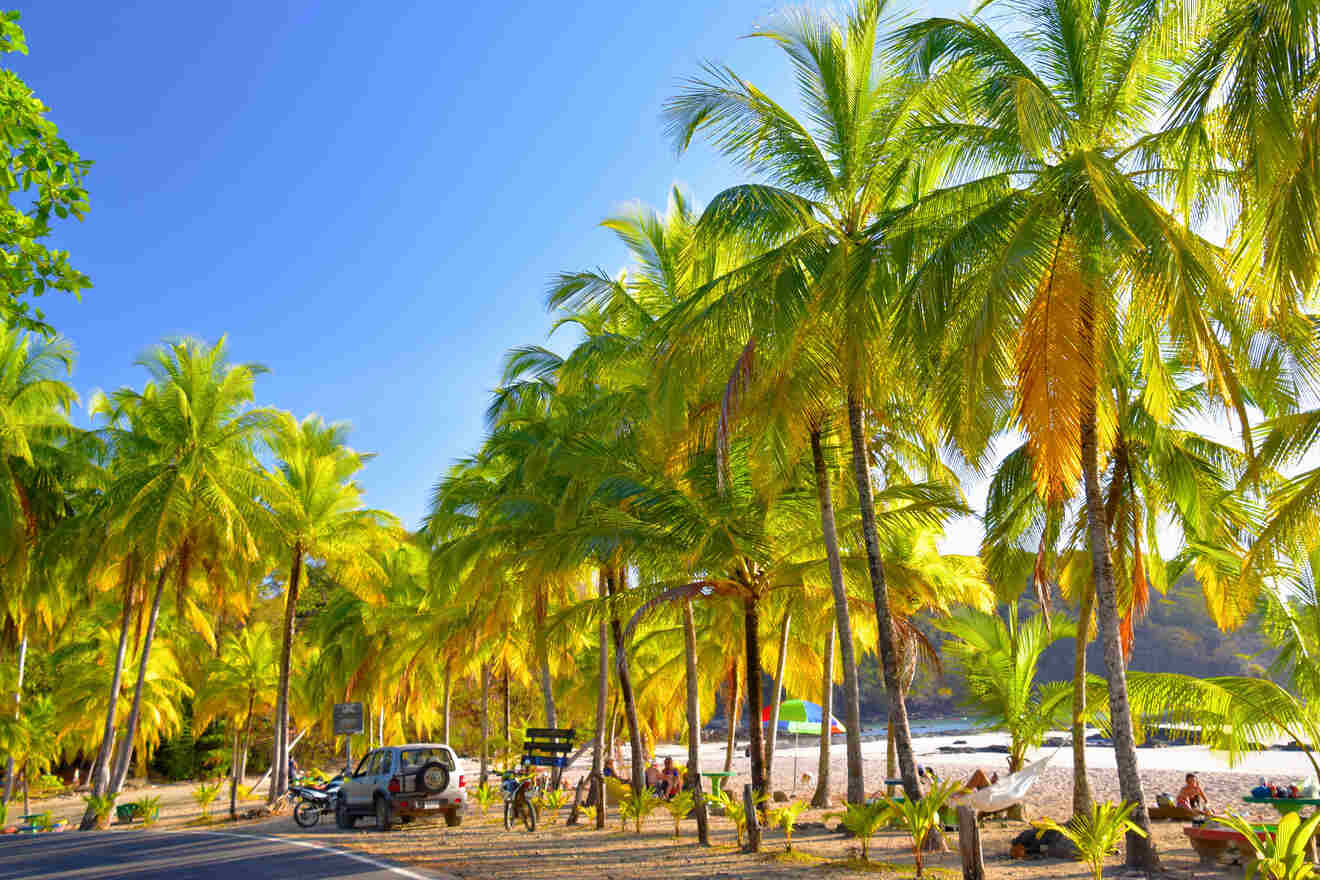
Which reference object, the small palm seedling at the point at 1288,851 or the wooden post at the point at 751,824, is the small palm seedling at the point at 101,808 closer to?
the wooden post at the point at 751,824

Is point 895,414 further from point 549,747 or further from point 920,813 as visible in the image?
point 549,747

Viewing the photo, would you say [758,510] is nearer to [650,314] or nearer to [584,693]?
[650,314]

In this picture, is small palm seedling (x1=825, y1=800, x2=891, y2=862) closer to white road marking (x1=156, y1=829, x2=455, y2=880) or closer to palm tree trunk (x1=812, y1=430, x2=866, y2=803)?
palm tree trunk (x1=812, y1=430, x2=866, y2=803)

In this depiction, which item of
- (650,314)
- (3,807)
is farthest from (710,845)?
(3,807)

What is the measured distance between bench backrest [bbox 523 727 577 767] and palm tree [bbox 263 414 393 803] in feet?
32.8

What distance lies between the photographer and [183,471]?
2222 cm

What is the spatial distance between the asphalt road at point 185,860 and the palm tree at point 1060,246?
8.37m

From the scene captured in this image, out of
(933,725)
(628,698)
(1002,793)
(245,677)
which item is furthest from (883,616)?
(933,725)

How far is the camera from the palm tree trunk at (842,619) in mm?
12844

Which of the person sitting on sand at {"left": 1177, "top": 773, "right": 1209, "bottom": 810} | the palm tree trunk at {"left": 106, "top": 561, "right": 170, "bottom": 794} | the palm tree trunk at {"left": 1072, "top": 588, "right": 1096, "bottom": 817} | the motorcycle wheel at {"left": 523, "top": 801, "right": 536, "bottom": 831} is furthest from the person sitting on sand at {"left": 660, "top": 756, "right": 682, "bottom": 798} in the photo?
the palm tree trunk at {"left": 106, "top": 561, "right": 170, "bottom": 794}

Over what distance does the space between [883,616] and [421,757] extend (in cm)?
1044

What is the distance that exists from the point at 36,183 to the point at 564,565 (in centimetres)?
1084

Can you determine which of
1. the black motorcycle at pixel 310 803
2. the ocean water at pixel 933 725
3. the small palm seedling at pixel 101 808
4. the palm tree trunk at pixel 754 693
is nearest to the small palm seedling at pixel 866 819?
the palm tree trunk at pixel 754 693

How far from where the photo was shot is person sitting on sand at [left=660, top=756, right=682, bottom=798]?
21.6 m
